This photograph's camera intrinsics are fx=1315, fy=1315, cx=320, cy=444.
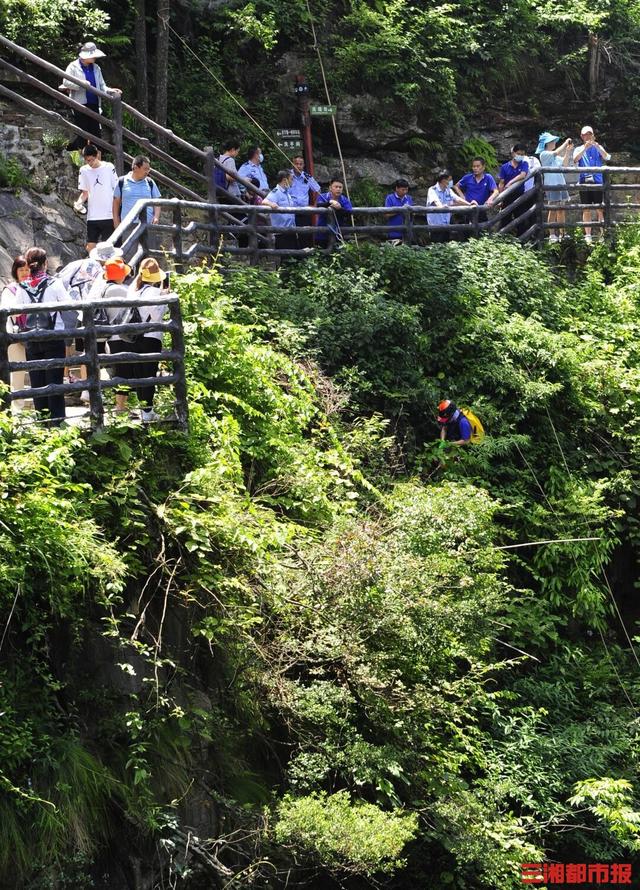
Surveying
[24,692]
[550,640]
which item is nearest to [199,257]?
[550,640]

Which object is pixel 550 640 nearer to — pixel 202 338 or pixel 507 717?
pixel 507 717

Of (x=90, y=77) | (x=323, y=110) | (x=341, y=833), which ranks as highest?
(x=90, y=77)

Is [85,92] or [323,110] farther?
[323,110]

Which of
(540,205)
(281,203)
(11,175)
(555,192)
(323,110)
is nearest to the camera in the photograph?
(11,175)

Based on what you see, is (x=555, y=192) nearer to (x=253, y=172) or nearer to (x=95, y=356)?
(x=253, y=172)

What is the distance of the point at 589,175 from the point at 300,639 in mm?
10557

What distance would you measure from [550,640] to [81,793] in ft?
20.5

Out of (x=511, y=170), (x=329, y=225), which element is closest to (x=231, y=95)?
(x=511, y=170)

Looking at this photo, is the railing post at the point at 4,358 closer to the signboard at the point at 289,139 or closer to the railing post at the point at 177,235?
the railing post at the point at 177,235

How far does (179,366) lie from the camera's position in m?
11.1

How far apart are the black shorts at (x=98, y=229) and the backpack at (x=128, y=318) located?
13.4 ft

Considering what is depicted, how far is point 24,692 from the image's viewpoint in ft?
31.4

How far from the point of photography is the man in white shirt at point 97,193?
48.9 feet

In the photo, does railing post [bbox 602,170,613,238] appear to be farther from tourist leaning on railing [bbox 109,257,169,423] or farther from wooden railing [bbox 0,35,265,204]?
tourist leaning on railing [bbox 109,257,169,423]
